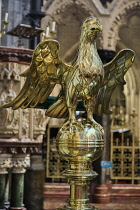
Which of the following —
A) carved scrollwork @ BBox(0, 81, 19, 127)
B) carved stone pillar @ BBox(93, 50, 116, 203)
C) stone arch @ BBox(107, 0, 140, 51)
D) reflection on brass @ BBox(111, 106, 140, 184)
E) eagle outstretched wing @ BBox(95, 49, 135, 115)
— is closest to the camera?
eagle outstretched wing @ BBox(95, 49, 135, 115)

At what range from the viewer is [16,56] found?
25.8ft

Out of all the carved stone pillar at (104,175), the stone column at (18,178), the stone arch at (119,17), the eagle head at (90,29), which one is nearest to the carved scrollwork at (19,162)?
the stone column at (18,178)

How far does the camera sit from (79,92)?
269cm

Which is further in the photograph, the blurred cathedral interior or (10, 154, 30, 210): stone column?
the blurred cathedral interior

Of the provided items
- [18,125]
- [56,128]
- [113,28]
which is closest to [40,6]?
[113,28]

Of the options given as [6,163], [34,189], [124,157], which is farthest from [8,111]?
[124,157]

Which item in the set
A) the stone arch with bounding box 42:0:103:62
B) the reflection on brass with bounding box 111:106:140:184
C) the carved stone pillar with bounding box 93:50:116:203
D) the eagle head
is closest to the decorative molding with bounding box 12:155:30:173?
the eagle head

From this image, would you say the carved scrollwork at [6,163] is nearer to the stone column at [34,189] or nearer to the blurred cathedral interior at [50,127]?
the blurred cathedral interior at [50,127]

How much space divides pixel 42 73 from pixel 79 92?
25 cm

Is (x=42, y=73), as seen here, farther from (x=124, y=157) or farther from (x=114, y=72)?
(x=124, y=157)

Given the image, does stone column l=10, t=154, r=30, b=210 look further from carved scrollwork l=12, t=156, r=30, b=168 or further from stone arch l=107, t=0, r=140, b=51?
stone arch l=107, t=0, r=140, b=51

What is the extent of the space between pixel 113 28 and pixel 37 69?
10.9m

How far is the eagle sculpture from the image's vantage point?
266cm

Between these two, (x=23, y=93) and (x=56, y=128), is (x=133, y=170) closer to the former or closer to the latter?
(x=56, y=128)
